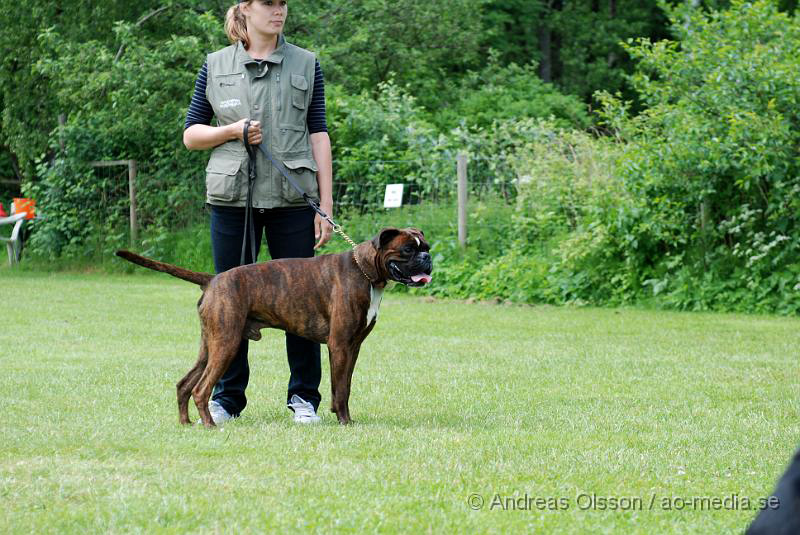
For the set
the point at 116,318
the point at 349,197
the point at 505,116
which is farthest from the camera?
the point at 505,116

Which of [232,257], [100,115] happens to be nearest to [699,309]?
[232,257]

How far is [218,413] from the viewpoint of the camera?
6.16m

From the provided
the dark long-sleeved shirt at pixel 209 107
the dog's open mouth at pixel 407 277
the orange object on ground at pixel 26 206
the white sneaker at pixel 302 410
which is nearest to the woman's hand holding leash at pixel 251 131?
the dark long-sleeved shirt at pixel 209 107

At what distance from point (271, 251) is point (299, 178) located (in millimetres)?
506

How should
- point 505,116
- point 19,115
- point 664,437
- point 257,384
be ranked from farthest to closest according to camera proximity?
point 505,116 < point 19,115 < point 257,384 < point 664,437

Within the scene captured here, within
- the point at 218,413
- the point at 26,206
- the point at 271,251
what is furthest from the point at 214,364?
the point at 26,206

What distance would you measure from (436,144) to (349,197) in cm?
161

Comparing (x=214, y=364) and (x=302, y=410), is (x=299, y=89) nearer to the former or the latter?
(x=214, y=364)

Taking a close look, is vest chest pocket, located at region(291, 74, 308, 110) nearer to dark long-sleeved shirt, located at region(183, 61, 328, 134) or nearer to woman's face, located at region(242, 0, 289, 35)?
dark long-sleeved shirt, located at region(183, 61, 328, 134)

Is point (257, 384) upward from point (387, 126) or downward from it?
downward

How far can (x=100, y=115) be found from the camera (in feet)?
63.5

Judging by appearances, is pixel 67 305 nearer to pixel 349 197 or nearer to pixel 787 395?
pixel 349 197

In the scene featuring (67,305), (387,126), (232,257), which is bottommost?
(67,305)

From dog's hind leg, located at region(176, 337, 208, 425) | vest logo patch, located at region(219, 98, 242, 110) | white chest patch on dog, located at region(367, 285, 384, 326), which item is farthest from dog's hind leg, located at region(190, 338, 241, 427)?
vest logo patch, located at region(219, 98, 242, 110)
